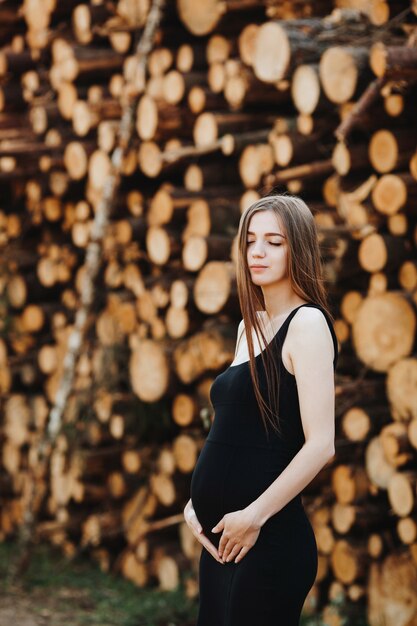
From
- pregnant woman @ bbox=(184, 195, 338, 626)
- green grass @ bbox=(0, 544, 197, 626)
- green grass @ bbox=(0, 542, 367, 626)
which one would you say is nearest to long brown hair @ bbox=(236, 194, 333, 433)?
pregnant woman @ bbox=(184, 195, 338, 626)

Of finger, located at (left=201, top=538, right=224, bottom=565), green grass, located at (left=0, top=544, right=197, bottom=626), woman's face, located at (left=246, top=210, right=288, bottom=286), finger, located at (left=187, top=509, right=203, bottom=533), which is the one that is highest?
woman's face, located at (left=246, top=210, right=288, bottom=286)

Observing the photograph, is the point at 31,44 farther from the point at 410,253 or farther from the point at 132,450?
the point at 410,253

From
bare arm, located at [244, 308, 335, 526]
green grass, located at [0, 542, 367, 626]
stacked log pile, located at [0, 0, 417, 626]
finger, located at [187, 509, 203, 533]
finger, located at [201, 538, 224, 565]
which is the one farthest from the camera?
green grass, located at [0, 542, 367, 626]

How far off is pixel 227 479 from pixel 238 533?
137 millimetres

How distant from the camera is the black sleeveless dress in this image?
2213 millimetres

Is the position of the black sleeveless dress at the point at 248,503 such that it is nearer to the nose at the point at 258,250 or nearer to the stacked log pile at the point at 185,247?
the nose at the point at 258,250

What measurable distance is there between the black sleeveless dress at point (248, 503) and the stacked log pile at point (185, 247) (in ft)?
5.27

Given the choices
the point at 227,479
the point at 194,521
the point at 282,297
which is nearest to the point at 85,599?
the point at 194,521

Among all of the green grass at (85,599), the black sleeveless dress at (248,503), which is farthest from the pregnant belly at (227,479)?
the green grass at (85,599)

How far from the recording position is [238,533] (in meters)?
2.21

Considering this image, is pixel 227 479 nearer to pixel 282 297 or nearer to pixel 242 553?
pixel 242 553

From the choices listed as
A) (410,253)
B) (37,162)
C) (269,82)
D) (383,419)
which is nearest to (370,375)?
(383,419)

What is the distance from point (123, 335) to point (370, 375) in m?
1.55

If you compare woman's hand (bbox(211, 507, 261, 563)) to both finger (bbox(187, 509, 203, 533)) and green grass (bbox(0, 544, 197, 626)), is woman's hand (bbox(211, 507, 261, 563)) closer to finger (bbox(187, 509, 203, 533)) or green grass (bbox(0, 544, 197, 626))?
finger (bbox(187, 509, 203, 533))
